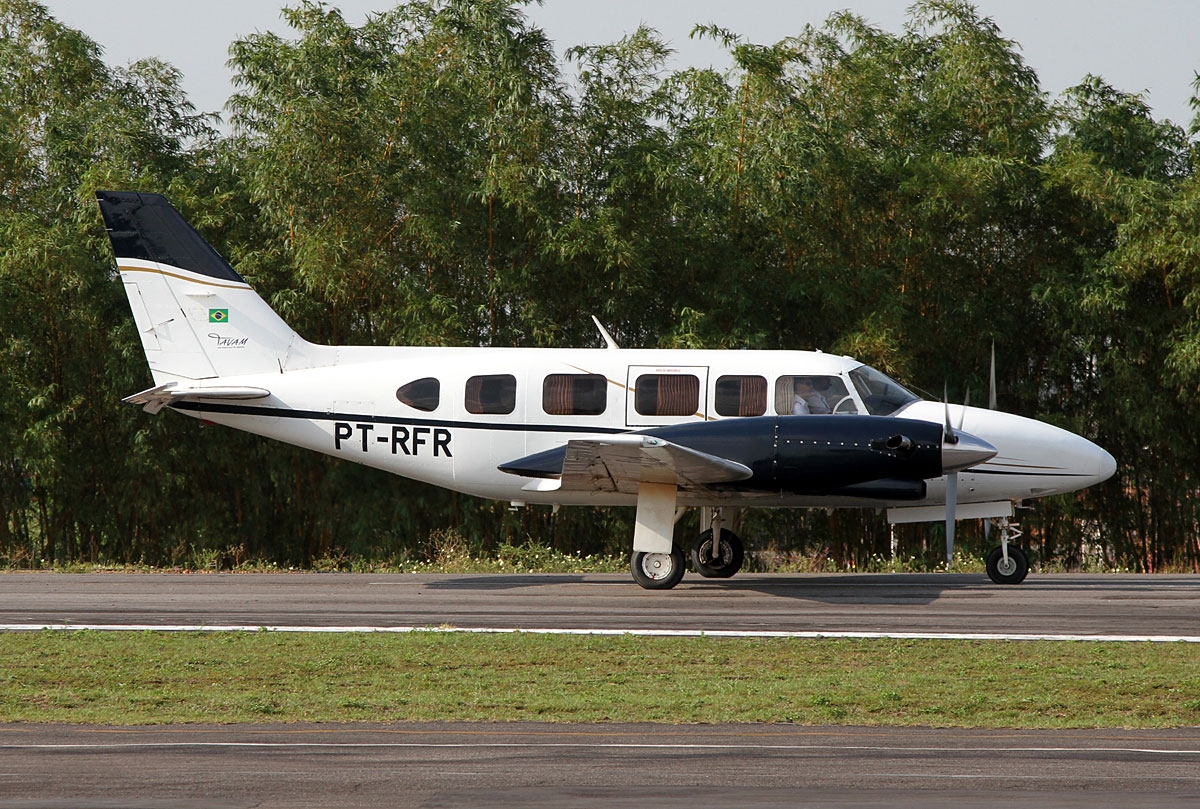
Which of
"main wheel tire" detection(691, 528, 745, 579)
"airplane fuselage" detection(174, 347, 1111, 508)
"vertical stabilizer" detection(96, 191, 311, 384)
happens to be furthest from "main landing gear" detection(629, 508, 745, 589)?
"vertical stabilizer" detection(96, 191, 311, 384)

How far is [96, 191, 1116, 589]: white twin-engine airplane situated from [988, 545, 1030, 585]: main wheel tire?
0.02 m

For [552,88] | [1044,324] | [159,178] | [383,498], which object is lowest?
[383,498]

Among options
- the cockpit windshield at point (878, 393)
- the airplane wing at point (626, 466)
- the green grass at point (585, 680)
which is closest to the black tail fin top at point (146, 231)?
the airplane wing at point (626, 466)

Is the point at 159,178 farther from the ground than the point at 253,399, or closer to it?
farther from the ground

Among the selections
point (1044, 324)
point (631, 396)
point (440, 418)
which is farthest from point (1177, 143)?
point (440, 418)

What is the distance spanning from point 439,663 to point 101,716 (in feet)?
8.80

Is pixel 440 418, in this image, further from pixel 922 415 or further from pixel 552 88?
pixel 552 88

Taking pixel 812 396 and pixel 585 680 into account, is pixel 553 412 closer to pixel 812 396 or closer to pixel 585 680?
pixel 812 396

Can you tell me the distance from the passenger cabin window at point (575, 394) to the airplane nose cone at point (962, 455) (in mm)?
4031

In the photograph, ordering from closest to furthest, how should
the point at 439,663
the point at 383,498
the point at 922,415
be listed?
the point at 439,663
the point at 922,415
the point at 383,498

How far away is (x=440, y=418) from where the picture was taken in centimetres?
1552

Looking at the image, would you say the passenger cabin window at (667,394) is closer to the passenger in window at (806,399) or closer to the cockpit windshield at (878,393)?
the passenger in window at (806,399)

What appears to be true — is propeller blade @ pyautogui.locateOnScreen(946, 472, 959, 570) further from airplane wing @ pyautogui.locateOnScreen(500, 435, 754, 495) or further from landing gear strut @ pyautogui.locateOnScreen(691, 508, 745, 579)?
landing gear strut @ pyautogui.locateOnScreen(691, 508, 745, 579)

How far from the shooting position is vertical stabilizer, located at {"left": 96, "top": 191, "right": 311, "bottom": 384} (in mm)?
16453
